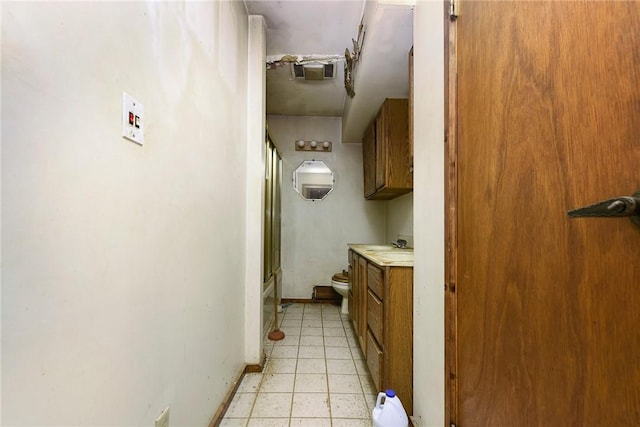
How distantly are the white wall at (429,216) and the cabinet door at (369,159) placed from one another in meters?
1.70

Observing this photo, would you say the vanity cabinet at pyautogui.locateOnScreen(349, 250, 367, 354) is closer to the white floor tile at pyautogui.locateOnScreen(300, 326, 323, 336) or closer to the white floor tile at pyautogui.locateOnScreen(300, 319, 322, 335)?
the white floor tile at pyautogui.locateOnScreen(300, 326, 323, 336)

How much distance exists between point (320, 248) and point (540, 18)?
3.28 metres

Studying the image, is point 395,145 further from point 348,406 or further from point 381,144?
point 348,406

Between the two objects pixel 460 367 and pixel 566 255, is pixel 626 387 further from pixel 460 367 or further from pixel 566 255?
pixel 460 367

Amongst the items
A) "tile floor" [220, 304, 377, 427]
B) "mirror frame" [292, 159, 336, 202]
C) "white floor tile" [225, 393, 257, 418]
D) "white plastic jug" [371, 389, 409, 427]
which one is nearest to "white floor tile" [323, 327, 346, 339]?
"tile floor" [220, 304, 377, 427]

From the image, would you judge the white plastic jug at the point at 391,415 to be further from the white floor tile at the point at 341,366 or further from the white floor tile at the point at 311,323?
the white floor tile at the point at 311,323

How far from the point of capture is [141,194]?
84 centimetres

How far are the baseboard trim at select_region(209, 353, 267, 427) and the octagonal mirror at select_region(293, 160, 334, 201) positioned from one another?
2066 millimetres

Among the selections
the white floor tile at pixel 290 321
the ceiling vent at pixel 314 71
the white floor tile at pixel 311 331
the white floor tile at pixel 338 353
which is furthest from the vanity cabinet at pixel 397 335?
the ceiling vent at pixel 314 71

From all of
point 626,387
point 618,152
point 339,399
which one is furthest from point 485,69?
point 339,399

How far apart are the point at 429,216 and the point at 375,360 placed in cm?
98

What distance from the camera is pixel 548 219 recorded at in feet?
1.87

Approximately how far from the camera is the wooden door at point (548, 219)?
17.5 inches

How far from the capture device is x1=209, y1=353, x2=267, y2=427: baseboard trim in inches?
55.6
